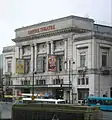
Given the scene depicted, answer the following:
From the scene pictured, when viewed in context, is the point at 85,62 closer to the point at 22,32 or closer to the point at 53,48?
the point at 53,48

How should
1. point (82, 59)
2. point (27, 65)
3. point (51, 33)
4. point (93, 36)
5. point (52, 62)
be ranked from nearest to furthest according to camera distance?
point (93, 36)
point (82, 59)
point (52, 62)
point (51, 33)
point (27, 65)

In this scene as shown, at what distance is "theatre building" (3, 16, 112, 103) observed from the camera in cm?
8488

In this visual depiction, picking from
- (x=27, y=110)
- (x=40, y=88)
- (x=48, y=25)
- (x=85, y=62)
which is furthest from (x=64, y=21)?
(x=27, y=110)

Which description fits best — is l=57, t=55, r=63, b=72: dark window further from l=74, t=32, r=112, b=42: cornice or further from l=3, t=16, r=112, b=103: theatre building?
l=74, t=32, r=112, b=42: cornice

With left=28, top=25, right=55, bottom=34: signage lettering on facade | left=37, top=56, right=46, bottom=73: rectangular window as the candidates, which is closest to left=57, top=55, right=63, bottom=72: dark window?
left=37, top=56, right=46, bottom=73: rectangular window

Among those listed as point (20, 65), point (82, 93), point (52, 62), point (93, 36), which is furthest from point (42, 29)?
point (82, 93)

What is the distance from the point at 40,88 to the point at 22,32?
20216 mm

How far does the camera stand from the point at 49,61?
92.2 meters

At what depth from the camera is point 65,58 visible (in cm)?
A: 9169

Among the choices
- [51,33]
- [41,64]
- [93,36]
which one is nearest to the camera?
[93,36]

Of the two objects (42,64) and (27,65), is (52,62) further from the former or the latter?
(27,65)

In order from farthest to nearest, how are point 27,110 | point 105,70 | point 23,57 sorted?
1. point 23,57
2. point 105,70
3. point 27,110

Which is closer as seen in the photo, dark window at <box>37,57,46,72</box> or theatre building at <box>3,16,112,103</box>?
theatre building at <box>3,16,112,103</box>

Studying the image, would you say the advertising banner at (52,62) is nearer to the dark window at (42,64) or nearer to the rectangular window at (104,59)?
the dark window at (42,64)
